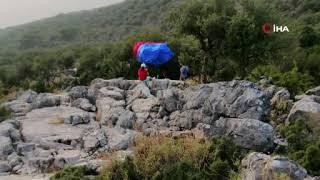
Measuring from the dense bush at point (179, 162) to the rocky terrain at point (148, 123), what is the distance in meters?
0.68

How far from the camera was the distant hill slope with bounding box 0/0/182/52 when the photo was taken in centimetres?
9169

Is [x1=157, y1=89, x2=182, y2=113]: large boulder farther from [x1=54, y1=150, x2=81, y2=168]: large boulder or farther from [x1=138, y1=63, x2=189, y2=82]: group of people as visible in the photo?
[x1=138, y1=63, x2=189, y2=82]: group of people

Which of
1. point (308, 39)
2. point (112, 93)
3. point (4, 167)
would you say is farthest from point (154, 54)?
point (308, 39)

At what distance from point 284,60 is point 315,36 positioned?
10.8 metres

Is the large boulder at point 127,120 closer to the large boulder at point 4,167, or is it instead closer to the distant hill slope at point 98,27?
the large boulder at point 4,167

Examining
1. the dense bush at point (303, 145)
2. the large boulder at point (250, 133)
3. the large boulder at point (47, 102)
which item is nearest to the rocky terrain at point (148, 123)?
the large boulder at point (250, 133)

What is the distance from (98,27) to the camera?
112062 millimetres

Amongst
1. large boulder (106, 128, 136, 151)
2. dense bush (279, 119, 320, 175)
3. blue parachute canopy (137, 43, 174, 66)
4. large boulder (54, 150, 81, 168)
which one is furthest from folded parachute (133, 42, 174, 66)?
dense bush (279, 119, 320, 175)

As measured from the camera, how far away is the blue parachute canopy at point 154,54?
26.6 meters

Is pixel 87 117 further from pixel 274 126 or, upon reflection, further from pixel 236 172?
pixel 236 172

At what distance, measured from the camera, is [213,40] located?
2614cm

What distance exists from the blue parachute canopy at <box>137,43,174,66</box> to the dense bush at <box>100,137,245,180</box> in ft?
46.3

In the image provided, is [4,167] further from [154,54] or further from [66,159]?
[154,54]

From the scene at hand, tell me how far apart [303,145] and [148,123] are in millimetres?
5953
